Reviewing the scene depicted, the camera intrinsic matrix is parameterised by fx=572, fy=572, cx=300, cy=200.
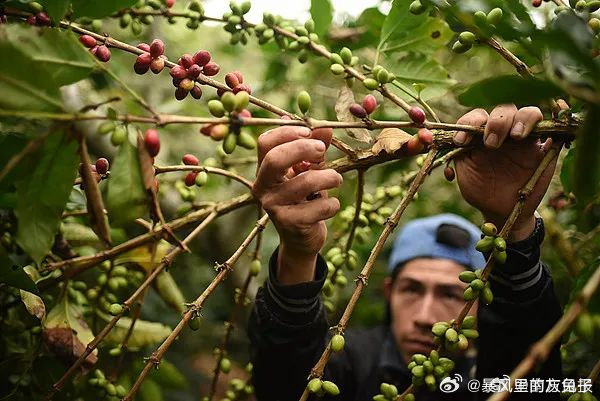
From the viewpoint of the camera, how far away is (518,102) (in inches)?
29.8

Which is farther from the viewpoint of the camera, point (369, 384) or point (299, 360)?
point (369, 384)

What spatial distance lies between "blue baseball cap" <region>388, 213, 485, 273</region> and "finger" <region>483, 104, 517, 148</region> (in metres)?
1.53

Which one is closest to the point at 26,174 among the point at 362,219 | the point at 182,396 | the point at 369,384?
the point at 362,219

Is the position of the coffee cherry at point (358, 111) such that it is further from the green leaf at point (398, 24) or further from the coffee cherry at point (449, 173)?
the green leaf at point (398, 24)

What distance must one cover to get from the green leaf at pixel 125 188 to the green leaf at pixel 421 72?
813 millimetres

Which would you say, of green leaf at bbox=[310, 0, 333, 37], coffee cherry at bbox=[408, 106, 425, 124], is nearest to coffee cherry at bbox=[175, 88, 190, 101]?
coffee cherry at bbox=[408, 106, 425, 124]

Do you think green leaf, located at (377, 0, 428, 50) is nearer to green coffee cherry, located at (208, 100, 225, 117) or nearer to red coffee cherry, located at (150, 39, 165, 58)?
red coffee cherry, located at (150, 39, 165, 58)

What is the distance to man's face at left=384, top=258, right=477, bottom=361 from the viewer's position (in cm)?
249

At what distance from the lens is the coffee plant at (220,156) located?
744 mm

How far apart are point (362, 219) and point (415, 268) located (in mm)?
1325

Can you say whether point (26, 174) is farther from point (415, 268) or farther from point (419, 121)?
point (415, 268)

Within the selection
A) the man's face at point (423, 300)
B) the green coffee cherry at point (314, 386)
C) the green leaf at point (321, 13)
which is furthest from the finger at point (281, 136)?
the man's face at point (423, 300)

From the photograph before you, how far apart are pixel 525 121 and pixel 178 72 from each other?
65 cm

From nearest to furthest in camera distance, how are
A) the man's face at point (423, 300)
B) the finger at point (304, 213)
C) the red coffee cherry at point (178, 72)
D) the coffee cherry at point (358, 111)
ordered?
the coffee cherry at point (358, 111) < the red coffee cherry at point (178, 72) < the finger at point (304, 213) < the man's face at point (423, 300)
